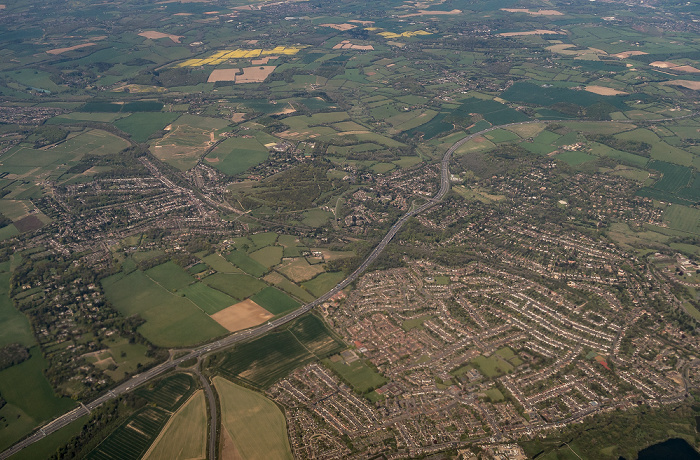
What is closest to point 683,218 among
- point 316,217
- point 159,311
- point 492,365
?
point 492,365

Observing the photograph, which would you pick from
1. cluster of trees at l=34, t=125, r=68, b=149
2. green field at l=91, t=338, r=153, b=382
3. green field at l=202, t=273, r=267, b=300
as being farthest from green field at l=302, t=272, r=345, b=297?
cluster of trees at l=34, t=125, r=68, b=149

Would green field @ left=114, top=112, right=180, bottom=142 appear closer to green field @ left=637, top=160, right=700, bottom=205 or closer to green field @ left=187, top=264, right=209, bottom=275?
green field @ left=187, top=264, right=209, bottom=275

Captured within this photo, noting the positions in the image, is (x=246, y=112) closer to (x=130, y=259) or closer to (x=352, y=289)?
(x=130, y=259)

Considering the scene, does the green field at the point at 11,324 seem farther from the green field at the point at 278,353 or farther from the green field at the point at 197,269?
the green field at the point at 278,353

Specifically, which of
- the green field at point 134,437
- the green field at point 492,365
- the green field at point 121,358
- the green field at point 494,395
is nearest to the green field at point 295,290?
the green field at point 121,358

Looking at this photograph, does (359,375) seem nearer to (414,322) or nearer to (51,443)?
(414,322)

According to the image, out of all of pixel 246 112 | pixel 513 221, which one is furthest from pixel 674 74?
pixel 246 112
